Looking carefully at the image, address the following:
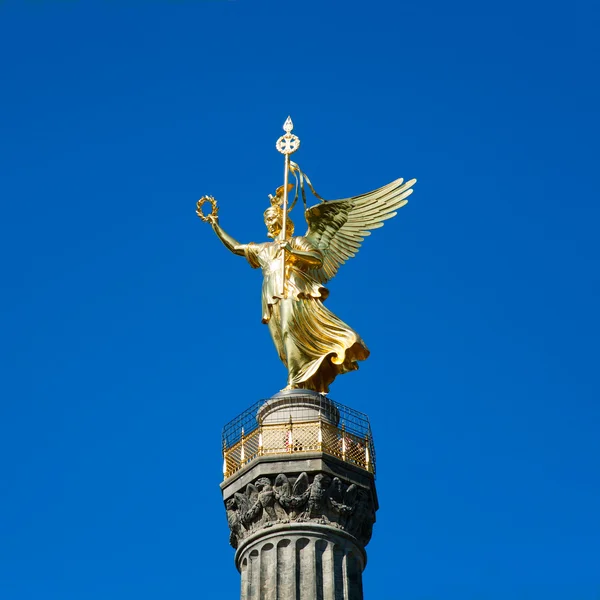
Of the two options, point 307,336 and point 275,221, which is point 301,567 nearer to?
point 307,336

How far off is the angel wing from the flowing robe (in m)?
1.58

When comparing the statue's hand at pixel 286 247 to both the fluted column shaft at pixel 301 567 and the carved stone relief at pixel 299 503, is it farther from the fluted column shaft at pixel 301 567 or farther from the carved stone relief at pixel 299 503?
the fluted column shaft at pixel 301 567

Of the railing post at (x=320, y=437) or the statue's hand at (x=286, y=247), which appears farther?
the statue's hand at (x=286, y=247)

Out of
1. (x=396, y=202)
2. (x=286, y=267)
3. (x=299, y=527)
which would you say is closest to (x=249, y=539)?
(x=299, y=527)

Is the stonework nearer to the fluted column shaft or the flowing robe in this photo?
the fluted column shaft

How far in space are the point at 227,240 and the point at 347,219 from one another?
10.7 feet

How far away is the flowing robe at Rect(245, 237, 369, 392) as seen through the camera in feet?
139

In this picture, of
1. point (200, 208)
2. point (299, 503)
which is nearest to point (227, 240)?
point (200, 208)

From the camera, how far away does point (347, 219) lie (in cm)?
4534

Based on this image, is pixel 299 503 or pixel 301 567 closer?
pixel 301 567

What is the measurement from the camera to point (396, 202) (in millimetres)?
45500

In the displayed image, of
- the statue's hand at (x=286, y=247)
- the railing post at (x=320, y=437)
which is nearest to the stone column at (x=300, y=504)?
the railing post at (x=320, y=437)

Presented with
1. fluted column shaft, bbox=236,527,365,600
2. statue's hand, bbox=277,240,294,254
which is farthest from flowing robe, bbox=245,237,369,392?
fluted column shaft, bbox=236,527,365,600

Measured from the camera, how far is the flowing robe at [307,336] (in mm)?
42281
